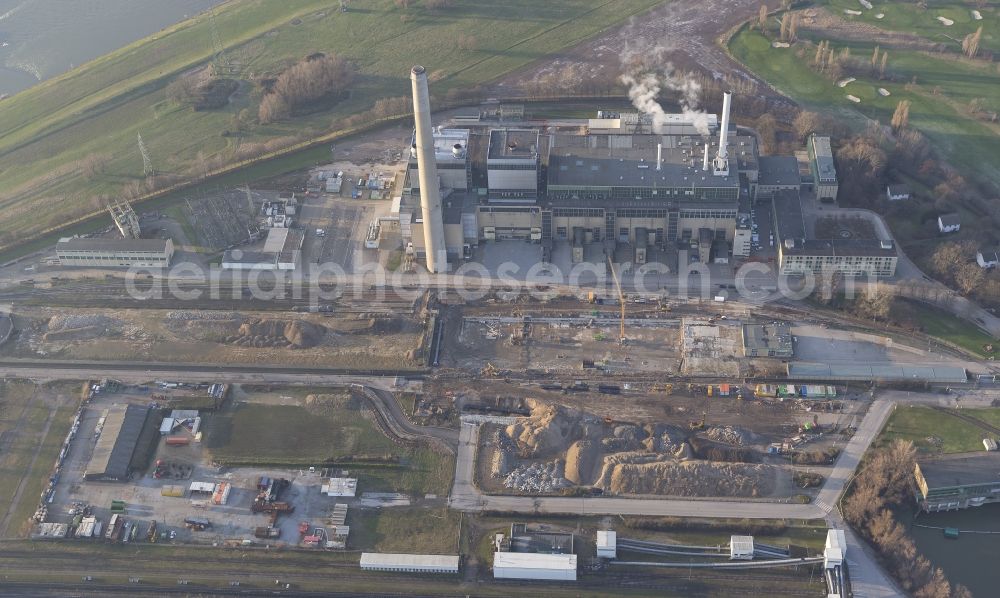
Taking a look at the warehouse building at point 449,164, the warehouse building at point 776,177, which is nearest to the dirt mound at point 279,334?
the warehouse building at point 449,164

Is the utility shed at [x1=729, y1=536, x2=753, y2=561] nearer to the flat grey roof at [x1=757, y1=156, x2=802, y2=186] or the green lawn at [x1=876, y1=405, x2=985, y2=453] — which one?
the green lawn at [x1=876, y1=405, x2=985, y2=453]

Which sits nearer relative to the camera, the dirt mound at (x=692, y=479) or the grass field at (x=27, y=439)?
the dirt mound at (x=692, y=479)

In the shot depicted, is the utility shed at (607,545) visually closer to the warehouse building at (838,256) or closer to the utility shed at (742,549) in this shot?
the utility shed at (742,549)

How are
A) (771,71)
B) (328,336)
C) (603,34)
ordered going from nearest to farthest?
(328,336), (771,71), (603,34)

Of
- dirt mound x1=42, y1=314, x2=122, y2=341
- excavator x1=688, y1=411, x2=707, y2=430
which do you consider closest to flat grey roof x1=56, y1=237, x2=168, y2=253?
dirt mound x1=42, y1=314, x2=122, y2=341

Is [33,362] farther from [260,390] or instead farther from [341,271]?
[341,271]

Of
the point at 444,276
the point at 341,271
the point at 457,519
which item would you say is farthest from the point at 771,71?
the point at 457,519
